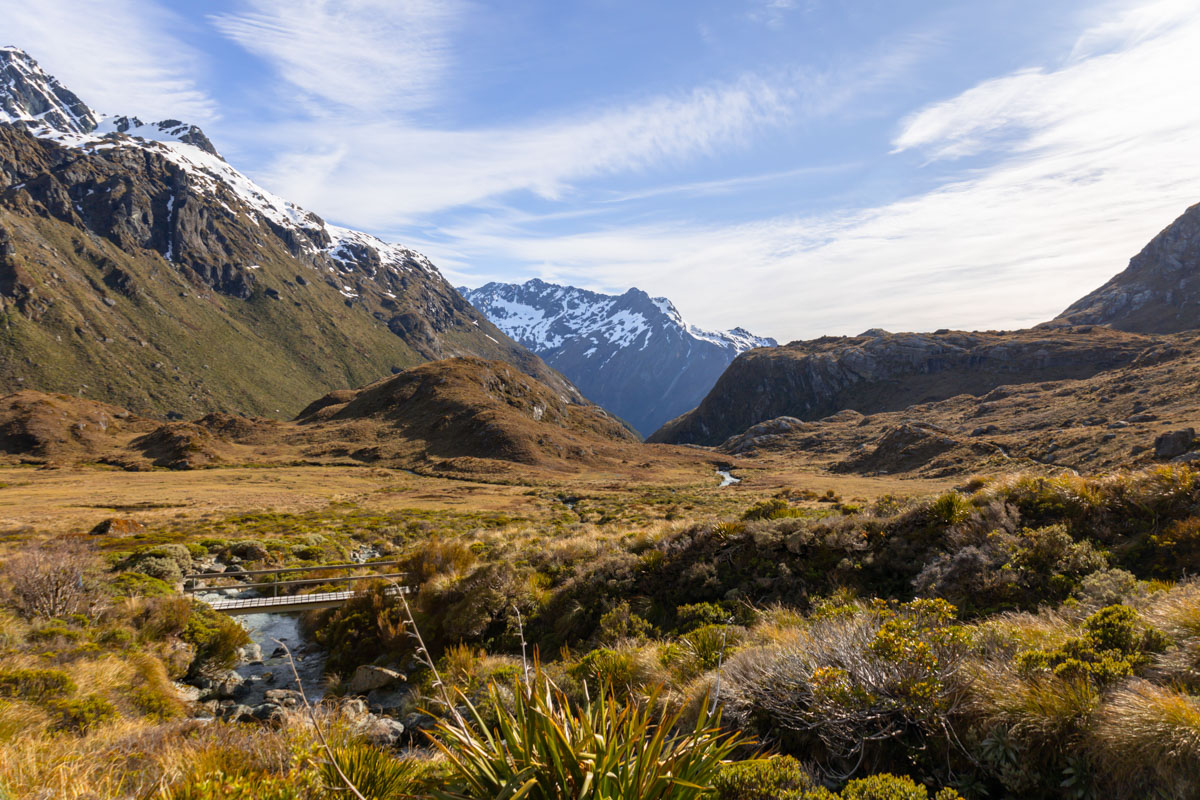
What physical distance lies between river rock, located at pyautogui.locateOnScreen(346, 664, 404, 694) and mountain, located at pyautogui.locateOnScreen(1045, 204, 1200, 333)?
672 ft

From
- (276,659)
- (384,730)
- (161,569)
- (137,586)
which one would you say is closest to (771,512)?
(384,730)

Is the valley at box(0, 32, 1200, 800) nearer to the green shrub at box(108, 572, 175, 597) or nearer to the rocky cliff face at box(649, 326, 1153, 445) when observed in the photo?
the green shrub at box(108, 572, 175, 597)

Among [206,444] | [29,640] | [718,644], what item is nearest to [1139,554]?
[718,644]

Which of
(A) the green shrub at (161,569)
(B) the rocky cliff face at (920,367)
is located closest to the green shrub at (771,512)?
(A) the green shrub at (161,569)

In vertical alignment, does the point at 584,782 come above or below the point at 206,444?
below

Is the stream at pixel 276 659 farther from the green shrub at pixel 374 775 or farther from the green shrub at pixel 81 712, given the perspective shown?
the green shrub at pixel 374 775

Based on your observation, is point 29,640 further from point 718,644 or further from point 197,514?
point 197,514

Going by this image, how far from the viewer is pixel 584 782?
3.19m

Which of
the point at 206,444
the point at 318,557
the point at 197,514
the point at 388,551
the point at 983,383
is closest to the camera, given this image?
the point at 318,557

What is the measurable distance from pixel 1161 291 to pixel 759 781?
762ft

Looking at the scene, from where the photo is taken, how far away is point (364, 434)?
10219 centimetres

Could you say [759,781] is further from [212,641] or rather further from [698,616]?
[212,641]

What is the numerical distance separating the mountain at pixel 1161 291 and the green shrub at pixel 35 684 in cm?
20976

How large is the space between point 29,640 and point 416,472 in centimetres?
7563
